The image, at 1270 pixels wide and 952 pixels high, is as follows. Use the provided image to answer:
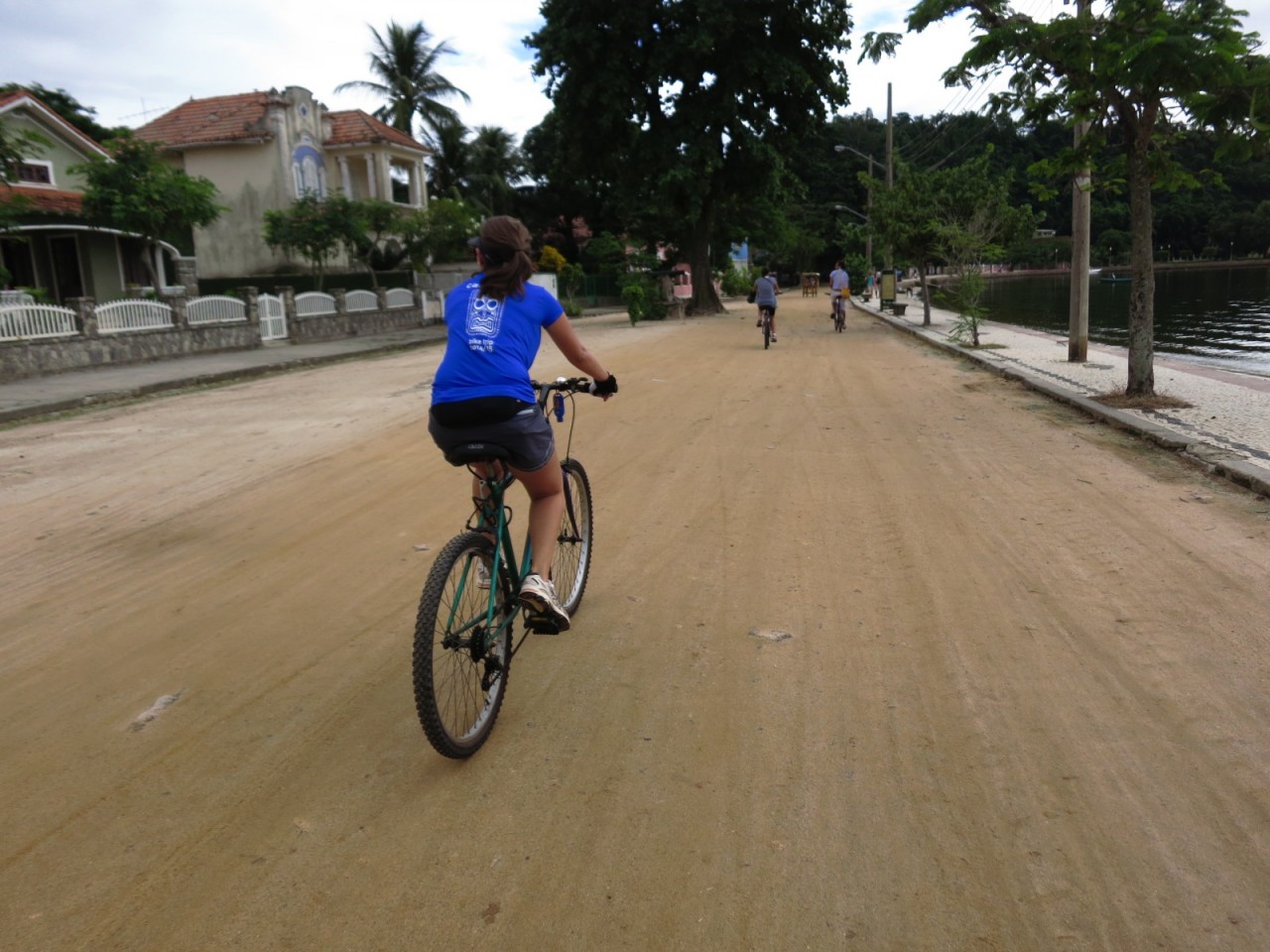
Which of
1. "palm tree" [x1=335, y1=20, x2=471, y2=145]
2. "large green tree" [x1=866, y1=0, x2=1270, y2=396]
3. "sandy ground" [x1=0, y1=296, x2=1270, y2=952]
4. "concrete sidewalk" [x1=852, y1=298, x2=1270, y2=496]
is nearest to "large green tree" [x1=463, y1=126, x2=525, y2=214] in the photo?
"palm tree" [x1=335, y1=20, x2=471, y2=145]

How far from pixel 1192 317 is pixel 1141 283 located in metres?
26.1

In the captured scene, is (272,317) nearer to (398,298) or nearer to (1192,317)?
(398,298)

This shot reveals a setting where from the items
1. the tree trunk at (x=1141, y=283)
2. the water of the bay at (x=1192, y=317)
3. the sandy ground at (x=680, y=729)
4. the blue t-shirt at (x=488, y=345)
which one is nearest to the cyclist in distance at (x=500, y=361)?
the blue t-shirt at (x=488, y=345)

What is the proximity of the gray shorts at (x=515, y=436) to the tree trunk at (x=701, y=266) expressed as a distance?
3524 cm

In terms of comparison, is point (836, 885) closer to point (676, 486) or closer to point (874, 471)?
point (676, 486)

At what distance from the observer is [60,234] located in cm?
2712

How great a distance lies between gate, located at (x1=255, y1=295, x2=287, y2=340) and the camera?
23.0 meters

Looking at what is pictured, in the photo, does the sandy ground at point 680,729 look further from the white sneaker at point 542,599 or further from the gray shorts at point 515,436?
the gray shorts at point 515,436

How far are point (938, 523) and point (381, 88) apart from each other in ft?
156

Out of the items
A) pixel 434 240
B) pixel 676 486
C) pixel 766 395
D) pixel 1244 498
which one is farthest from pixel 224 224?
pixel 1244 498

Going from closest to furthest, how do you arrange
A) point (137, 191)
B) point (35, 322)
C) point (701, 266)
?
point (35, 322)
point (137, 191)
point (701, 266)

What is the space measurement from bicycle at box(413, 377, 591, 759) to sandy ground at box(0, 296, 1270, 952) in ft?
0.61

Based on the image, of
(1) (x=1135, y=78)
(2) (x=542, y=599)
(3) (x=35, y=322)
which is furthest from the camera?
(3) (x=35, y=322)

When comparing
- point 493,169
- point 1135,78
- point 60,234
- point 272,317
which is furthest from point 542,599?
point 493,169
